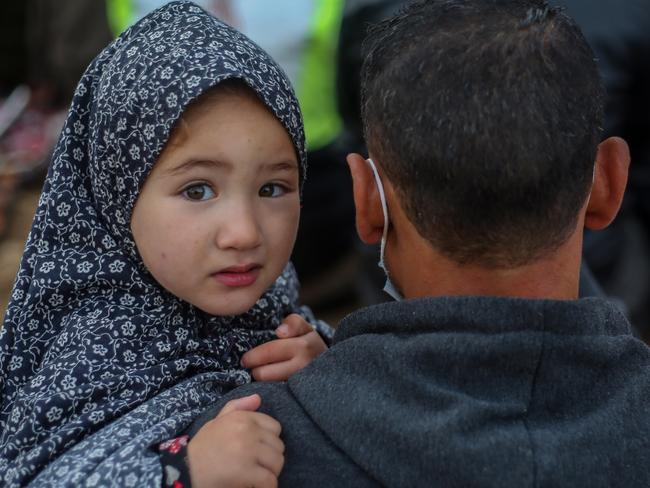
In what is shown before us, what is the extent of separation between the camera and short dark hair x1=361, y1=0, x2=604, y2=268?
65.0 inches

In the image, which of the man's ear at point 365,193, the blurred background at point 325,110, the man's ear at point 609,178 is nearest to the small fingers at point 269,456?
the man's ear at point 365,193

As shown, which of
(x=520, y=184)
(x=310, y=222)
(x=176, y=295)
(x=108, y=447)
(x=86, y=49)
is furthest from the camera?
(x=86, y=49)

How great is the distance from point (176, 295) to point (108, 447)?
437 mm

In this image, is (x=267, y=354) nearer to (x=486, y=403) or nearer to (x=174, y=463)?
(x=174, y=463)

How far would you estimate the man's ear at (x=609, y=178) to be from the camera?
1884 millimetres

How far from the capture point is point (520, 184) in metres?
1.66

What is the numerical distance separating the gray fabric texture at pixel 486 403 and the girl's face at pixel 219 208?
1.53 ft

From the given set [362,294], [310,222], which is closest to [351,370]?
[362,294]

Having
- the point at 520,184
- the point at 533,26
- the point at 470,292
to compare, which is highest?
the point at 533,26

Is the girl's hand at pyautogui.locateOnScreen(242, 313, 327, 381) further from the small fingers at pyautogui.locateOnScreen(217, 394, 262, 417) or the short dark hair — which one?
the short dark hair

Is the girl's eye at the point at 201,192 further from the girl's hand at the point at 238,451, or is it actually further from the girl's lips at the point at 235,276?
the girl's hand at the point at 238,451

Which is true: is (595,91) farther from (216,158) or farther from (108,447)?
(108,447)

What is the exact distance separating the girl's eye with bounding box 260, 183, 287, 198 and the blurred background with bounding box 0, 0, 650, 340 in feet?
7.69

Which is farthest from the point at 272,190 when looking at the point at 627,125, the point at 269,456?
the point at 627,125
